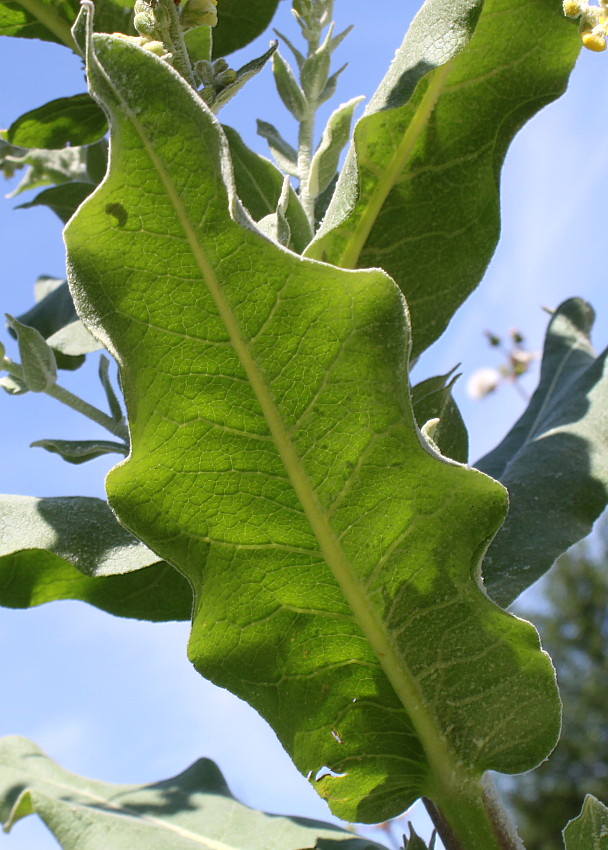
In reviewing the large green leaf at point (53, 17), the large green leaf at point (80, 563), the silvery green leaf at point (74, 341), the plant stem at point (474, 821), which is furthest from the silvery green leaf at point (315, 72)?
the plant stem at point (474, 821)

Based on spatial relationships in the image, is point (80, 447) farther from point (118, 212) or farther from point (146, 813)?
point (118, 212)

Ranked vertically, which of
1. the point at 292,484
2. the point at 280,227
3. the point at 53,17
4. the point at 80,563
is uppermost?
the point at 53,17

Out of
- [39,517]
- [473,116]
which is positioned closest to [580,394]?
[473,116]

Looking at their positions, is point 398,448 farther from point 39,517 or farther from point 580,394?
point 580,394

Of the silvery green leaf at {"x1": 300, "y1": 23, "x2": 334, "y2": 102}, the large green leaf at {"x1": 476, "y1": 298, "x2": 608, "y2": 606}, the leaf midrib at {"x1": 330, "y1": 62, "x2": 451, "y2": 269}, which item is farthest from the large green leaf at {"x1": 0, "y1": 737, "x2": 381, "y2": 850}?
the silvery green leaf at {"x1": 300, "y1": 23, "x2": 334, "y2": 102}

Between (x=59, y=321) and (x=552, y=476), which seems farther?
(x=59, y=321)

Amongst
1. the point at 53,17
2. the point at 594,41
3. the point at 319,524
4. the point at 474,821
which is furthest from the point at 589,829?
the point at 53,17

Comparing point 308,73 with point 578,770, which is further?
point 578,770

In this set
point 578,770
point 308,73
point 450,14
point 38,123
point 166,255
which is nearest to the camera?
point 166,255
